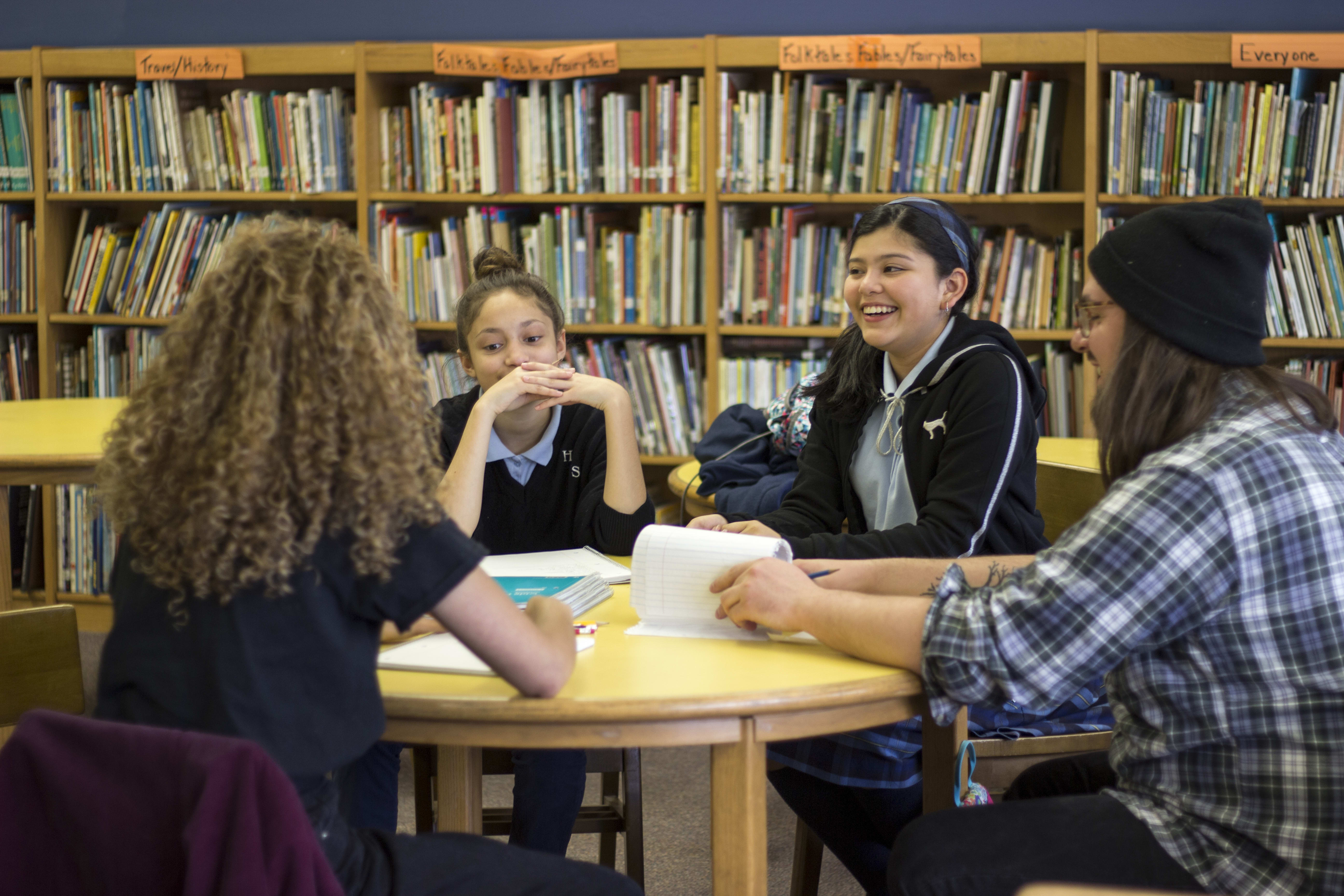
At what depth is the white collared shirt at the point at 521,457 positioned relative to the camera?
1951mm

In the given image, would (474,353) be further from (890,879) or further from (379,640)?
(890,879)

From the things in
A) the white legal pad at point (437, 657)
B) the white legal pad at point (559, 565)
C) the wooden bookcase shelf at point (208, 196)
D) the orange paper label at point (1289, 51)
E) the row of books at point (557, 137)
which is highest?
the orange paper label at point (1289, 51)

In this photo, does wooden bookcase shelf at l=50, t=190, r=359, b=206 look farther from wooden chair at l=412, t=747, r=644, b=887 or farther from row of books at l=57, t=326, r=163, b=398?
wooden chair at l=412, t=747, r=644, b=887

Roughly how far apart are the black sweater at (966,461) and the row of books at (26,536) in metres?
2.95

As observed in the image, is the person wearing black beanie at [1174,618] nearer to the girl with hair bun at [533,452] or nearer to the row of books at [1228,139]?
the girl with hair bun at [533,452]

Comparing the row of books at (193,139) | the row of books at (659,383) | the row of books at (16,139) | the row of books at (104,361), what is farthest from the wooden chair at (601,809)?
the row of books at (16,139)

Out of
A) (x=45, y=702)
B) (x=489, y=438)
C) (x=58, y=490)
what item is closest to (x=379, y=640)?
(x=45, y=702)

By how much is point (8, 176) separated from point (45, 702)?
9.22 feet

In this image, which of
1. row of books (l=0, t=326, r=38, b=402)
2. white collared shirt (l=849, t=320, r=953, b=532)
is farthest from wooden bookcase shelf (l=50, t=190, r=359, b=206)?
white collared shirt (l=849, t=320, r=953, b=532)

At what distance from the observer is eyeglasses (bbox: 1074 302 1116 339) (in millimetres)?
1221

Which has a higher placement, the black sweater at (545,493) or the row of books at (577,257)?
the row of books at (577,257)

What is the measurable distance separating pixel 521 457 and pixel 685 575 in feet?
2.42

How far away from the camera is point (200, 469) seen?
95cm

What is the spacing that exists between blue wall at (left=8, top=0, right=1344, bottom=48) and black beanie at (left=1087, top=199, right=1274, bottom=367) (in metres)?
2.52
